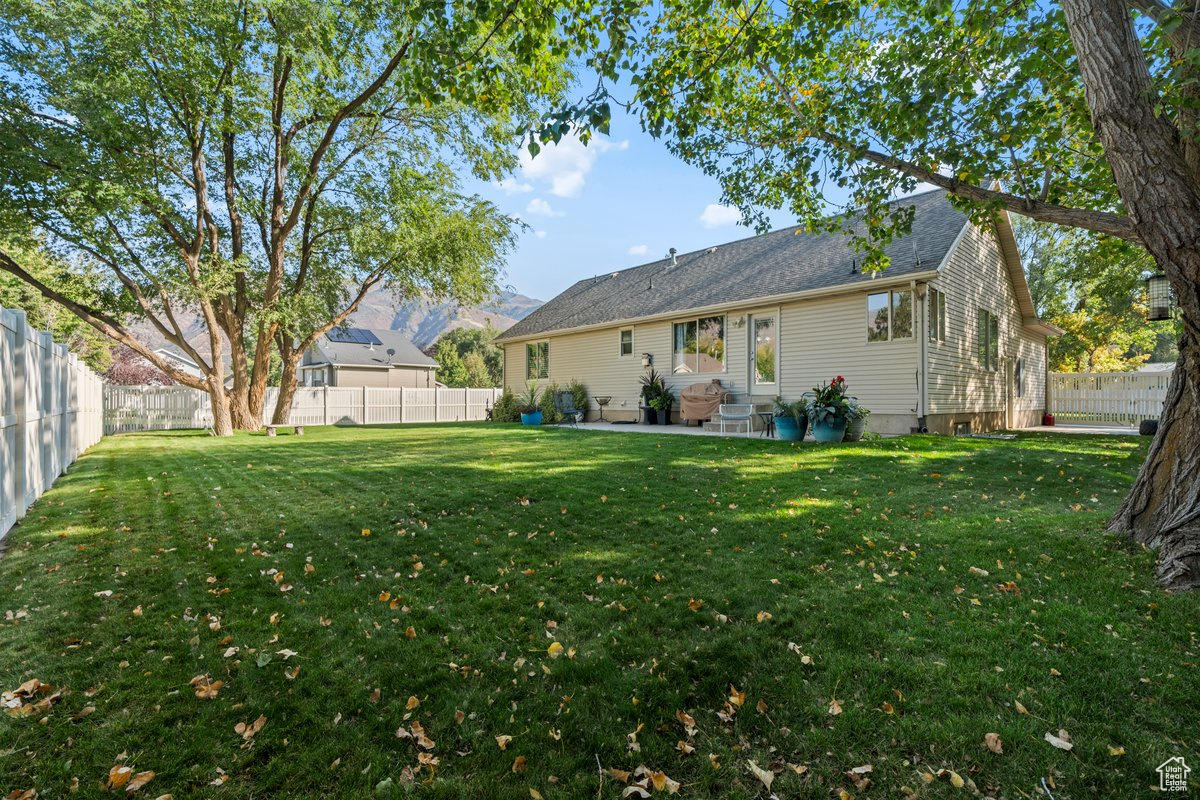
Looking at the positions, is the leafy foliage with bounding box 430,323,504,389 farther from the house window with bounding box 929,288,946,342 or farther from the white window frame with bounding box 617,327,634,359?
the house window with bounding box 929,288,946,342

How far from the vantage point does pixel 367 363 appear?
35.8 m

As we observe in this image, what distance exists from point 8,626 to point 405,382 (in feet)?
124

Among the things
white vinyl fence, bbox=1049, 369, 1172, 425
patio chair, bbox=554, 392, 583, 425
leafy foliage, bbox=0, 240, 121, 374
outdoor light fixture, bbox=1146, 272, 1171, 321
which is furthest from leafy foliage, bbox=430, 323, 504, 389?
outdoor light fixture, bbox=1146, 272, 1171, 321

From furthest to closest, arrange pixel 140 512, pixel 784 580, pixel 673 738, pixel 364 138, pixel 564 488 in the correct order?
pixel 364 138, pixel 564 488, pixel 140 512, pixel 784 580, pixel 673 738

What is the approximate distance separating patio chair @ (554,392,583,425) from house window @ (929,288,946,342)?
9.50 metres

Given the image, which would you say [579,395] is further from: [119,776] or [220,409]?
[119,776]

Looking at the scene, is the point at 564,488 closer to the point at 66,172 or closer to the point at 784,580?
the point at 784,580

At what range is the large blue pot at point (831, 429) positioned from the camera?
8.98m

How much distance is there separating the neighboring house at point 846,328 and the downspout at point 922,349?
0.02 m

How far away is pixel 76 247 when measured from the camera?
42.8 ft

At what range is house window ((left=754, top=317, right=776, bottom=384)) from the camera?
1273 centimetres

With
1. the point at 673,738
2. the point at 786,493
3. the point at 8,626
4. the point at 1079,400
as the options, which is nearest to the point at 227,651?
the point at 8,626

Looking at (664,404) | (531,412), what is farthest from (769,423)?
(531,412)

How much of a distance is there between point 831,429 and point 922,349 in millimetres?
3150
